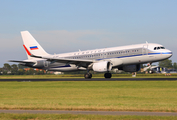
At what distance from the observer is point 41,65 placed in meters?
54.3

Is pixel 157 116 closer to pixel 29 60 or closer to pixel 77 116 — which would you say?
pixel 77 116

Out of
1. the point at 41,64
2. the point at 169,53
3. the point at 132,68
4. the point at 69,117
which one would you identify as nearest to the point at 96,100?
the point at 69,117

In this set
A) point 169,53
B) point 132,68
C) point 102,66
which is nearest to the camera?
point 169,53

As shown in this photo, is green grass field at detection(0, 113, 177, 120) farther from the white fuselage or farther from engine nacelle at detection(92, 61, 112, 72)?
the white fuselage

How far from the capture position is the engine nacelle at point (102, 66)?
43.6 meters

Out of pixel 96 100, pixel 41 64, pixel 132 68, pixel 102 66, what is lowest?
pixel 96 100

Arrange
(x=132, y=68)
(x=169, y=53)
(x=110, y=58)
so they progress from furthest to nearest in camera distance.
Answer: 1. (x=132, y=68)
2. (x=110, y=58)
3. (x=169, y=53)

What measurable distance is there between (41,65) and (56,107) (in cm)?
4014

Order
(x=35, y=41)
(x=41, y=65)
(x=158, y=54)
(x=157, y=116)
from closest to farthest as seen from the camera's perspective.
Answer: (x=157, y=116) < (x=158, y=54) < (x=41, y=65) < (x=35, y=41)

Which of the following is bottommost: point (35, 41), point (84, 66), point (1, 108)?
point (1, 108)

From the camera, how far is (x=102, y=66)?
4378 cm

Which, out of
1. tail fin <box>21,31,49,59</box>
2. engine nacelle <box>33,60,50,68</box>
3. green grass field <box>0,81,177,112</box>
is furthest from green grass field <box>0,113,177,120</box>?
tail fin <box>21,31,49,59</box>

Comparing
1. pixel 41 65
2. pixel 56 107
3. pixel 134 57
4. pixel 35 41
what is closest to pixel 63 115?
pixel 56 107

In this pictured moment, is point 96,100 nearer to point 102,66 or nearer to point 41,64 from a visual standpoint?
point 102,66
